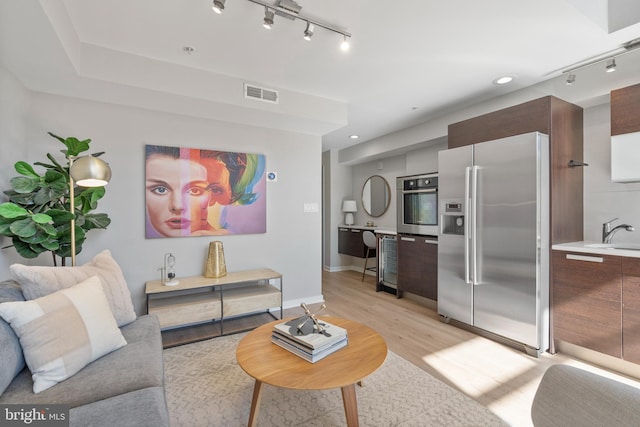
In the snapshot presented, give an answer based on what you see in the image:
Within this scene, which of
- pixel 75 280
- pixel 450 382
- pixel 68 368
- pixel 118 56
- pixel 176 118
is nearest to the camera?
pixel 68 368

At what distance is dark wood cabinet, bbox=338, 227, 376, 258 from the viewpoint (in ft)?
17.7

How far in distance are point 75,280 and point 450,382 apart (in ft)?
8.21

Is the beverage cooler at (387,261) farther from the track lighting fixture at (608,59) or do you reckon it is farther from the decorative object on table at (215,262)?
the track lighting fixture at (608,59)

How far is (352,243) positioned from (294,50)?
3856 mm

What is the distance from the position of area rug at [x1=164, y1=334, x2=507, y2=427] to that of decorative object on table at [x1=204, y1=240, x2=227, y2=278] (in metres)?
0.96

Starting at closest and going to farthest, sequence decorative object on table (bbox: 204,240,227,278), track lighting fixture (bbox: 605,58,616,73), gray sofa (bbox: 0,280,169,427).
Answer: gray sofa (bbox: 0,280,169,427), track lighting fixture (bbox: 605,58,616,73), decorative object on table (bbox: 204,240,227,278)

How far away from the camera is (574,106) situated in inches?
105

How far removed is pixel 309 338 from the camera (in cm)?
160

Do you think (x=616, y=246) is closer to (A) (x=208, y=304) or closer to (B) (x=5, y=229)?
(A) (x=208, y=304)

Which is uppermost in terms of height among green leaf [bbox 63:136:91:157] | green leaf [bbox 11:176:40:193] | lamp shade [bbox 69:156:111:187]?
green leaf [bbox 63:136:91:157]

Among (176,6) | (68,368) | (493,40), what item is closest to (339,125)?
(493,40)

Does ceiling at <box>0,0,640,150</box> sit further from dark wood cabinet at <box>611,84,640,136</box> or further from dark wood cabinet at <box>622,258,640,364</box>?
dark wood cabinet at <box>622,258,640,364</box>

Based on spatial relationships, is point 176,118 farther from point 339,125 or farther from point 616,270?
point 616,270

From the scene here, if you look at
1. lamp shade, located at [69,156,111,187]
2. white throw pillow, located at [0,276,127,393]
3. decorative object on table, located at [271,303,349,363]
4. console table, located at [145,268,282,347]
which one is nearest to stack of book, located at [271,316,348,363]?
decorative object on table, located at [271,303,349,363]
